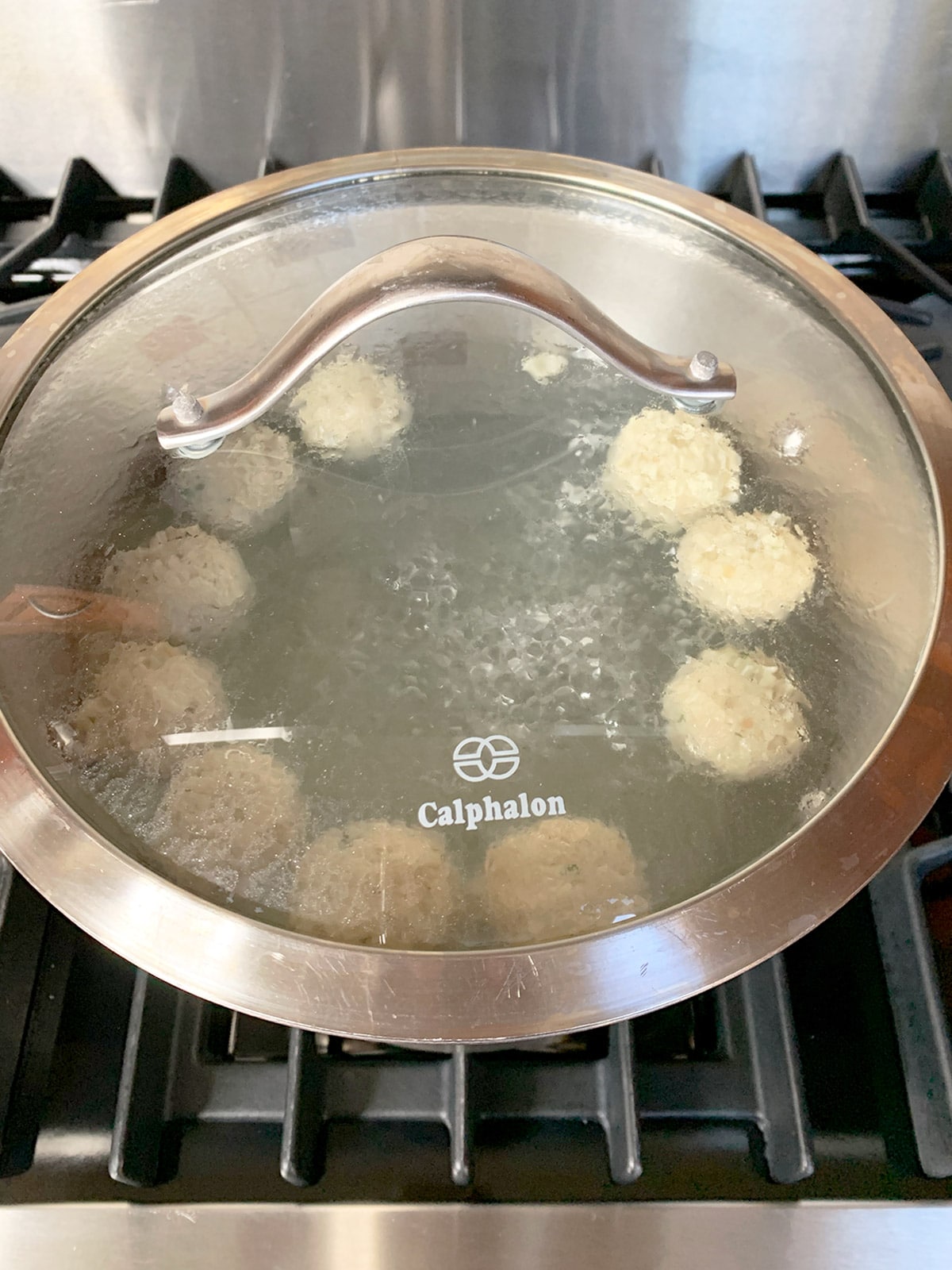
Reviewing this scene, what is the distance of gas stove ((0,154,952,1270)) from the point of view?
702mm

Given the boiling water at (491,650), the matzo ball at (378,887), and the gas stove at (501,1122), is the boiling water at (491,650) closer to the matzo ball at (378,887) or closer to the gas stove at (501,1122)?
the matzo ball at (378,887)

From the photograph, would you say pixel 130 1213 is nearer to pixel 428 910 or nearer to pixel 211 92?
pixel 428 910

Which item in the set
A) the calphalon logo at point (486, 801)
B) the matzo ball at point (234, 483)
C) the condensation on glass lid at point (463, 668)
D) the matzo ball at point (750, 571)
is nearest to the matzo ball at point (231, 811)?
the condensation on glass lid at point (463, 668)

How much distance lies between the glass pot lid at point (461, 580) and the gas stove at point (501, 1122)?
19cm

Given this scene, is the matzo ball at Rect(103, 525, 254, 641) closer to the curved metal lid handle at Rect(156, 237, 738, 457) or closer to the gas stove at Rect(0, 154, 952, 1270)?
the curved metal lid handle at Rect(156, 237, 738, 457)

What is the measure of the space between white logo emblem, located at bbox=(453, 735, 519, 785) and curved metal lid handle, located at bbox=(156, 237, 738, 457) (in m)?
0.30

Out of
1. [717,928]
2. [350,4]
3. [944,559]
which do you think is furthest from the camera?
[350,4]

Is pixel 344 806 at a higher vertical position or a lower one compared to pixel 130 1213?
higher

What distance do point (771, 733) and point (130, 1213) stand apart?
64 cm

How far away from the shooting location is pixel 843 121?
1157 millimetres

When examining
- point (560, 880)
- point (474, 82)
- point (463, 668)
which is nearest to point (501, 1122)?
point (560, 880)

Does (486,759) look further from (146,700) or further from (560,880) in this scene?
(146,700)

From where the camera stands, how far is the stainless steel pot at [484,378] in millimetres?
558

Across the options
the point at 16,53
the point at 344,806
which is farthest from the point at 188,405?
the point at 16,53
